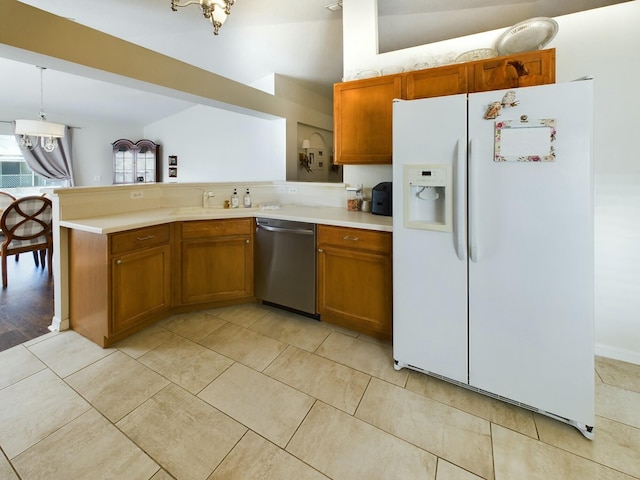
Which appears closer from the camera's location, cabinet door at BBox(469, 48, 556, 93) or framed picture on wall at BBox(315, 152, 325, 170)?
cabinet door at BBox(469, 48, 556, 93)

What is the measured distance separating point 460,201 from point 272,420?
1515 mm

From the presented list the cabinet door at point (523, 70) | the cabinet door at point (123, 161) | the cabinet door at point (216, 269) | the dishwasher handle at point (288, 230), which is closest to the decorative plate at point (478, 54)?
the cabinet door at point (523, 70)

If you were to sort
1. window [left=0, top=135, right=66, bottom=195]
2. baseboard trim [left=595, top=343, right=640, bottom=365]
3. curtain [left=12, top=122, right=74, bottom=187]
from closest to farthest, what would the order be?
baseboard trim [left=595, top=343, right=640, bottom=365]
window [left=0, top=135, right=66, bottom=195]
curtain [left=12, top=122, right=74, bottom=187]

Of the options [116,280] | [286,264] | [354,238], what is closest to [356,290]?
[354,238]

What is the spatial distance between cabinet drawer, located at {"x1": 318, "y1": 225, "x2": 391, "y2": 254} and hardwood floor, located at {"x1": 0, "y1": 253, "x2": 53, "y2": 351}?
2.32 metres

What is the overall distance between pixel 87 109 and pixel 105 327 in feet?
Result: 17.4

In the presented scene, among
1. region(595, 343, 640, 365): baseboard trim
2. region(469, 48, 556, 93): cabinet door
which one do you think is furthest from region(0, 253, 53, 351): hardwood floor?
region(595, 343, 640, 365): baseboard trim

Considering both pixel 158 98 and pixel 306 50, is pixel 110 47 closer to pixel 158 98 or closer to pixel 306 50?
pixel 306 50

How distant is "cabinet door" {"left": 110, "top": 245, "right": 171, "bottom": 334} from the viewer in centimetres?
216

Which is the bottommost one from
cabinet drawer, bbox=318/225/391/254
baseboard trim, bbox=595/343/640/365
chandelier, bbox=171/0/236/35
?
baseboard trim, bbox=595/343/640/365

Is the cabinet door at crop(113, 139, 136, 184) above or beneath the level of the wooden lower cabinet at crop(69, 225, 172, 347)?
above

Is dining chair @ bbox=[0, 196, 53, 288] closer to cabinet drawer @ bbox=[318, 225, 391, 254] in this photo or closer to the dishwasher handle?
the dishwasher handle

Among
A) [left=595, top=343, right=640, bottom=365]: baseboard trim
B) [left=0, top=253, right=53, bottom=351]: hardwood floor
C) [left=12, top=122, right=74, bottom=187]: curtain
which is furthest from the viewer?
[left=12, top=122, right=74, bottom=187]: curtain

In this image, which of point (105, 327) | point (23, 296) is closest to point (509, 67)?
point (105, 327)
